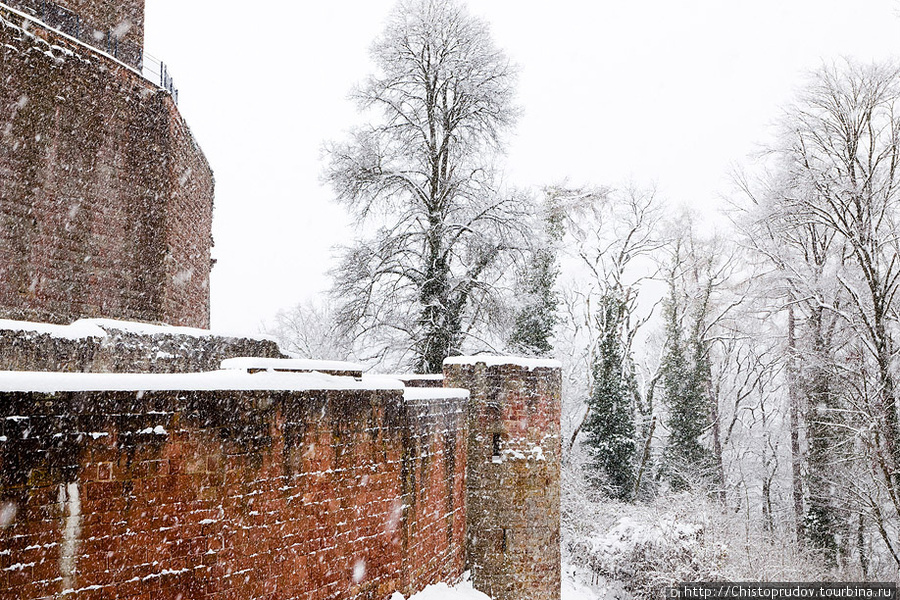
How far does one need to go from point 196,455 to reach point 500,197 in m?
11.1

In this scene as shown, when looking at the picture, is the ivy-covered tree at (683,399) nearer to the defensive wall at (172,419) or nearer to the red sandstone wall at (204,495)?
the defensive wall at (172,419)

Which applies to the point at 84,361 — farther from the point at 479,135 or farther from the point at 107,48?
the point at 479,135

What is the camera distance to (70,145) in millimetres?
8648

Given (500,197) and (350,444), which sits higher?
(500,197)

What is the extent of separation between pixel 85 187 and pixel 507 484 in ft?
23.9

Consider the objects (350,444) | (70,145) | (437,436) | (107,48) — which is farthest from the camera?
(107,48)

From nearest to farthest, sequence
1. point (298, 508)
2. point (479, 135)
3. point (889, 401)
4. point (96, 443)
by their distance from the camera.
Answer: point (96, 443), point (298, 508), point (889, 401), point (479, 135)

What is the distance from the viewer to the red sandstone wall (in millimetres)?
3426

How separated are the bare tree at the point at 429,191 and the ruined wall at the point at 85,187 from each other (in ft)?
15.3

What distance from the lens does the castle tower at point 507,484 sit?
922 centimetres

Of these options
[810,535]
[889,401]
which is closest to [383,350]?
[889,401]

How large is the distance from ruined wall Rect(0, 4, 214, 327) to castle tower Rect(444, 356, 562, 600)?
194 inches

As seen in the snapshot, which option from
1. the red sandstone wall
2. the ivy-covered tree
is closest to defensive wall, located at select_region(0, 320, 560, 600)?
the red sandstone wall

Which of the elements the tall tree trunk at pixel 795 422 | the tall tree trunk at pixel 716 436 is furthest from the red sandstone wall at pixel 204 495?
the tall tree trunk at pixel 716 436
